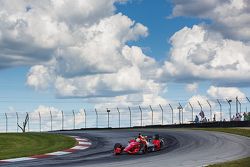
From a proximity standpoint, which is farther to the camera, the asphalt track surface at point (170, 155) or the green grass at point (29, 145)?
the green grass at point (29, 145)

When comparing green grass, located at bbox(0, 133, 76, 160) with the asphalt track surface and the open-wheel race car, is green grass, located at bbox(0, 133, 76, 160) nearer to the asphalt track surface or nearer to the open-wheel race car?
the asphalt track surface

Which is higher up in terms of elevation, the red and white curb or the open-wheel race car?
the open-wheel race car

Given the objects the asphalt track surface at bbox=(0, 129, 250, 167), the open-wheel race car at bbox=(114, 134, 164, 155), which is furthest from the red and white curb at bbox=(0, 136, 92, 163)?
the open-wheel race car at bbox=(114, 134, 164, 155)

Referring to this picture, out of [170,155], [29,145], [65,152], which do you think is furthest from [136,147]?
[29,145]

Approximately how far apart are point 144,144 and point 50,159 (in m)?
4.60

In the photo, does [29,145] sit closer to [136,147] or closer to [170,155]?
[136,147]

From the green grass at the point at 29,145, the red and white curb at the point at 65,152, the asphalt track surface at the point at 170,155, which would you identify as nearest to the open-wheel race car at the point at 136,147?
the asphalt track surface at the point at 170,155

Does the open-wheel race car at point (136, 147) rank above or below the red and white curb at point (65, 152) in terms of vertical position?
above

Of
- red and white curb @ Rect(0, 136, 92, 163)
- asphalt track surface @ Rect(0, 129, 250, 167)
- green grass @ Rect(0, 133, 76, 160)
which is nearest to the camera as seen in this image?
asphalt track surface @ Rect(0, 129, 250, 167)

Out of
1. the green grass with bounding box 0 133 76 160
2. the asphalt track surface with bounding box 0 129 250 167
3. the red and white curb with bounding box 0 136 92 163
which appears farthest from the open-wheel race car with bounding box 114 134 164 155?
the green grass with bounding box 0 133 76 160

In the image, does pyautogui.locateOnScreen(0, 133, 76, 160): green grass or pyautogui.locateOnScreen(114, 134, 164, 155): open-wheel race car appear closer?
pyautogui.locateOnScreen(114, 134, 164, 155): open-wheel race car

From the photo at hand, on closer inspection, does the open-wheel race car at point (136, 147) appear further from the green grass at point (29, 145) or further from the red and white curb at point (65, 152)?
the green grass at point (29, 145)

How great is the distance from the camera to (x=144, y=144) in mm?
23734

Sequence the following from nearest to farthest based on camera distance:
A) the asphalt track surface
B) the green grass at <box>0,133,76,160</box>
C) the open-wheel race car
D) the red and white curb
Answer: the asphalt track surface → the red and white curb → the open-wheel race car → the green grass at <box>0,133,76,160</box>
